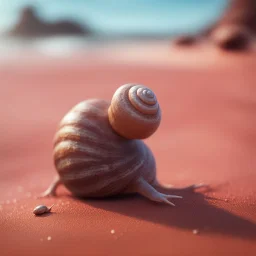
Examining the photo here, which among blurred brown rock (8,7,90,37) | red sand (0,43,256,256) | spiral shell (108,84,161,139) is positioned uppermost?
spiral shell (108,84,161,139)

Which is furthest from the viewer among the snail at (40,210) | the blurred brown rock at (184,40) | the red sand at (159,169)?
the blurred brown rock at (184,40)

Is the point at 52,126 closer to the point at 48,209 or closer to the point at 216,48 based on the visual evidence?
the point at 48,209

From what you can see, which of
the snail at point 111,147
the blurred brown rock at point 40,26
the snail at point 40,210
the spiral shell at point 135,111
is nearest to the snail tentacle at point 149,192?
the snail at point 111,147

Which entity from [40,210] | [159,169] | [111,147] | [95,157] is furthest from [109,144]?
[159,169]

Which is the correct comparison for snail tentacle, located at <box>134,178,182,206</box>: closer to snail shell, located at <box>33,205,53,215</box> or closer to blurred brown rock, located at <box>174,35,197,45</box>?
snail shell, located at <box>33,205,53,215</box>

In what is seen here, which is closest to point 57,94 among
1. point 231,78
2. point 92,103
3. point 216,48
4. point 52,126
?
point 52,126

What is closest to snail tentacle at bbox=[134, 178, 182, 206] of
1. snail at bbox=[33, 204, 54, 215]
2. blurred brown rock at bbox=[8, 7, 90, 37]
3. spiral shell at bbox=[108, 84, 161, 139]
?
spiral shell at bbox=[108, 84, 161, 139]

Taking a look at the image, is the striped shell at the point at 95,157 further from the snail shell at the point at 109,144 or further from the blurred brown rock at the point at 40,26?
the blurred brown rock at the point at 40,26

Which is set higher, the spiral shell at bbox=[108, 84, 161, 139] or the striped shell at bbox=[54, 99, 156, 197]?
the spiral shell at bbox=[108, 84, 161, 139]
